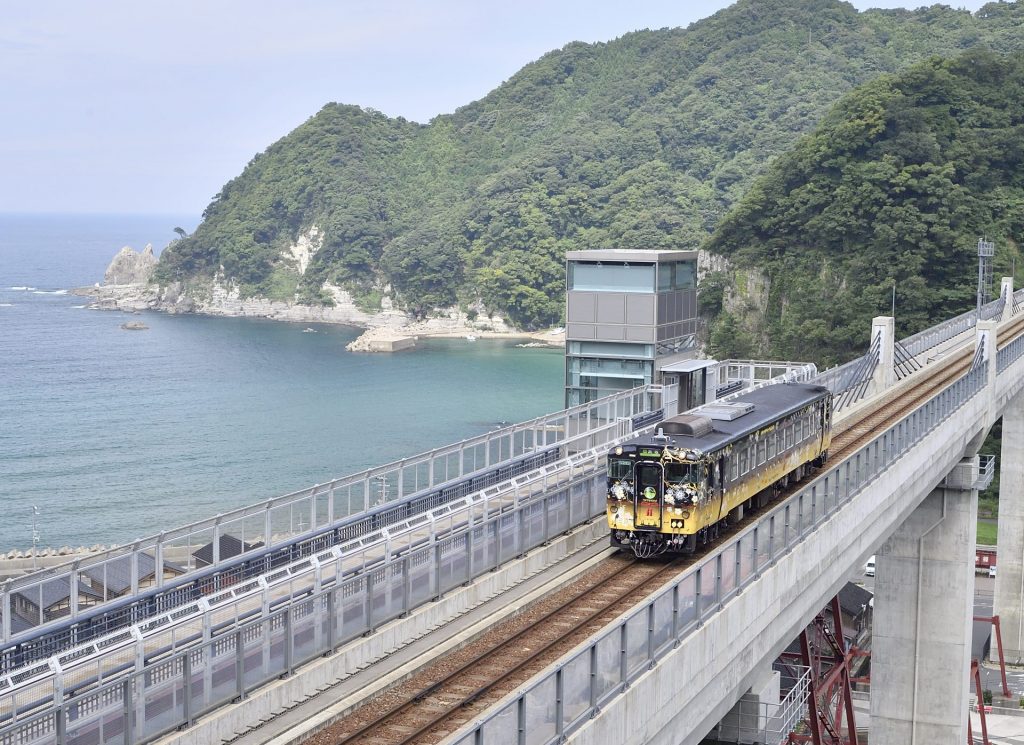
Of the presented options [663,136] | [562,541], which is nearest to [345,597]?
[562,541]

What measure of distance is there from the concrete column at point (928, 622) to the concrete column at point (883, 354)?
234 inches

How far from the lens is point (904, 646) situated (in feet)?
122

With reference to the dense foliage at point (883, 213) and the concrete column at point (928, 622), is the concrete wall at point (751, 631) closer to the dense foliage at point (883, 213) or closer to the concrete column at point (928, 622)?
the concrete column at point (928, 622)

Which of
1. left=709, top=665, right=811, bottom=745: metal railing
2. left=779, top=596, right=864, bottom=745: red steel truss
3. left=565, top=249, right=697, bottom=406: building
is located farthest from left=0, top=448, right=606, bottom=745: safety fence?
left=565, top=249, right=697, bottom=406: building

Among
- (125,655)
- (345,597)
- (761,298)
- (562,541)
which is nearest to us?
(125,655)

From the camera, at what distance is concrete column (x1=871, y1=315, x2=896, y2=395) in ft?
140

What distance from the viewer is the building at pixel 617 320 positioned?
147 feet

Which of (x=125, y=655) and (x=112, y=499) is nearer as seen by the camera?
(x=125, y=655)

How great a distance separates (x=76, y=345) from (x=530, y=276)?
192 feet

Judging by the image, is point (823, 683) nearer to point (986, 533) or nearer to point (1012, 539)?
point (1012, 539)

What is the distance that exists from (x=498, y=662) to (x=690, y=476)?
6.08 meters

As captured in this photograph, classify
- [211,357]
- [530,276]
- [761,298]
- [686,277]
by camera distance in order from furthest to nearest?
[530,276] < [211,357] < [761,298] < [686,277]

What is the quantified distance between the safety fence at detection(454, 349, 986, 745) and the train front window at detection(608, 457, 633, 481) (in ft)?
10.2

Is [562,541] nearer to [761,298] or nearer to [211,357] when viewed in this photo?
[761,298]
